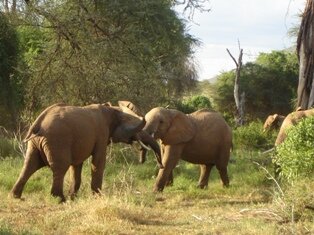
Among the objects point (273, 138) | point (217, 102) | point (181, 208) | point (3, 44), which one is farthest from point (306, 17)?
point (217, 102)

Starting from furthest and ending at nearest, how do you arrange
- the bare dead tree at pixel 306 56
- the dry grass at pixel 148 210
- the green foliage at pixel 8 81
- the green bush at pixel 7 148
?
the green foliage at pixel 8 81
the green bush at pixel 7 148
the bare dead tree at pixel 306 56
the dry grass at pixel 148 210

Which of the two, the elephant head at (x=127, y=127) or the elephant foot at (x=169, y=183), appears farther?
the elephant foot at (x=169, y=183)

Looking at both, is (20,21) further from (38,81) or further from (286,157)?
(286,157)

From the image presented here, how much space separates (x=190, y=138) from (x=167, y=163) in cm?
74

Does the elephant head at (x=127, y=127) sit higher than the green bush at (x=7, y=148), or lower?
higher

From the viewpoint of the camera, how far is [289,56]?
1622 inches

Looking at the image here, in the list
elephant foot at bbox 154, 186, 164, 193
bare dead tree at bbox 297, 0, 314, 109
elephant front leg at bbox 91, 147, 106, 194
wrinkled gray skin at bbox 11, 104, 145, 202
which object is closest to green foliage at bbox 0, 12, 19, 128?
bare dead tree at bbox 297, 0, 314, 109

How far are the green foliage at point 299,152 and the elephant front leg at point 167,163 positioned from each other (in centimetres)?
260

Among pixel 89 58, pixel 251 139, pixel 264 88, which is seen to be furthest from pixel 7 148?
pixel 264 88

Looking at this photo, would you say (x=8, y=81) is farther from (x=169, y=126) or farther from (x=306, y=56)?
(x=169, y=126)

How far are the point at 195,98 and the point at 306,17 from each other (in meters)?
26.1

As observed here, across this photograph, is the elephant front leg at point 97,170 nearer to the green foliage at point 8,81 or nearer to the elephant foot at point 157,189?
the elephant foot at point 157,189

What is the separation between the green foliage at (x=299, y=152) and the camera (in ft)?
28.4

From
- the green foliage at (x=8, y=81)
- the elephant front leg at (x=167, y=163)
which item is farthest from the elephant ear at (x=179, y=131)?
the green foliage at (x=8, y=81)
